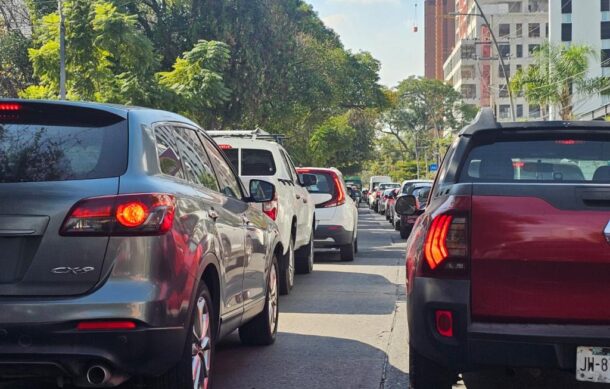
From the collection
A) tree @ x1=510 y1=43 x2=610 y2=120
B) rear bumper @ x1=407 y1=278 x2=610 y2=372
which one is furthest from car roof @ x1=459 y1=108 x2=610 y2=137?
tree @ x1=510 y1=43 x2=610 y2=120

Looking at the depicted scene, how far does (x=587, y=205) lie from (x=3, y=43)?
24.4 m

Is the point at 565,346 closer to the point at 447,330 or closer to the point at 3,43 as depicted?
the point at 447,330

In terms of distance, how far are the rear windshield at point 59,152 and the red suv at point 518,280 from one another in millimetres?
1664

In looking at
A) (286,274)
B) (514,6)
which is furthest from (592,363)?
(514,6)

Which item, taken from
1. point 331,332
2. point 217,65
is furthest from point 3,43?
point 331,332

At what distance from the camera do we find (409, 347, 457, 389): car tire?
4784mm

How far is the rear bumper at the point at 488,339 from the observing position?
4266 mm

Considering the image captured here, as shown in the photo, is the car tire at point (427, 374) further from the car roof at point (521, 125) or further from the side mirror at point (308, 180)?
the side mirror at point (308, 180)

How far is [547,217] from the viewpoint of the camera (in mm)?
4301

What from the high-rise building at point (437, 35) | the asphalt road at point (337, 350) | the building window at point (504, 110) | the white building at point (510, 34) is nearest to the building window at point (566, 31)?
the white building at point (510, 34)

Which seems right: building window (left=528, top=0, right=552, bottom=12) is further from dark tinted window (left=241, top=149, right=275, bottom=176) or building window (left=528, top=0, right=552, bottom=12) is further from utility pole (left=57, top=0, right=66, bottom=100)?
dark tinted window (left=241, top=149, right=275, bottom=176)

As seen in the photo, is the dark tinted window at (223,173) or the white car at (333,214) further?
the white car at (333,214)

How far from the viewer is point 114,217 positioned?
428 centimetres

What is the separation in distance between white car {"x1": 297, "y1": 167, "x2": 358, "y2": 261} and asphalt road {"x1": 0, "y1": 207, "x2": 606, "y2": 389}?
9.33ft
